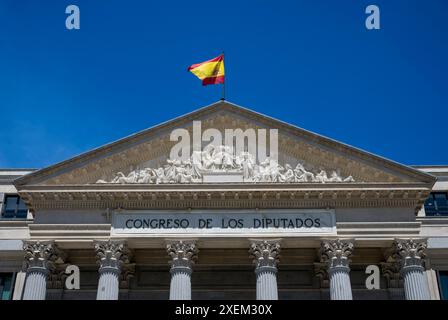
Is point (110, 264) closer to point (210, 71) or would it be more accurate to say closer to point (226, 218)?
point (226, 218)

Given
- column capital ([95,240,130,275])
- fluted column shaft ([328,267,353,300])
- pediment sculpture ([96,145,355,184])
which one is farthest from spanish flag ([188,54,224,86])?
fluted column shaft ([328,267,353,300])

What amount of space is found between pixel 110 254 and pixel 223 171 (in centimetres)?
795

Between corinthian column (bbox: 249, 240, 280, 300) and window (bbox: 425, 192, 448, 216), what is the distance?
13422 mm

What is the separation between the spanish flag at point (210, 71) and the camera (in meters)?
40.2

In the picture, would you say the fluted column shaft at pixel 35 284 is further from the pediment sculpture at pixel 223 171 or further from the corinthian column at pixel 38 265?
the pediment sculpture at pixel 223 171

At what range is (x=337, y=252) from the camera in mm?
34219

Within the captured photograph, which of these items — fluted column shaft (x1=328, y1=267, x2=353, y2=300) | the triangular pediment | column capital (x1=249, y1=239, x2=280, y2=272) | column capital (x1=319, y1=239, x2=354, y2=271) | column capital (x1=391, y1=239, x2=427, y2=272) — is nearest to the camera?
fluted column shaft (x1=328, y1=267, x2=353, y2=300)

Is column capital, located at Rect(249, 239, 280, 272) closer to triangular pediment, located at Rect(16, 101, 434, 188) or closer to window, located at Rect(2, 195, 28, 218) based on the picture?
triangular pediment, located at Rect(16, 101, 434, 188)

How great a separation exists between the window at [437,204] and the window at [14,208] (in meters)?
27.2

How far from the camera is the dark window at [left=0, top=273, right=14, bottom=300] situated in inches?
1550

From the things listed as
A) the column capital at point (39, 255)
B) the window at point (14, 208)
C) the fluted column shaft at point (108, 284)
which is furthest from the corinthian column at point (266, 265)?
the window at point (14, 208)

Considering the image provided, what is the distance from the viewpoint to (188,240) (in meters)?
34.7

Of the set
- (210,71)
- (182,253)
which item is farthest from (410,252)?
(210,71)
